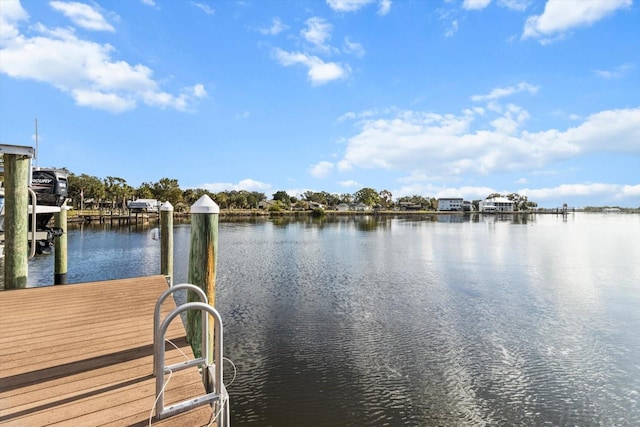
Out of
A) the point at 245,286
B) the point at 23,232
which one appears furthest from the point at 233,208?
the point at 23,232

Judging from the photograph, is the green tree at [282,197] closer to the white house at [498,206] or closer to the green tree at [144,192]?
the green tree at [144,192]

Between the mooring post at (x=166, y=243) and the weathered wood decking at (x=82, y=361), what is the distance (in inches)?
82.9

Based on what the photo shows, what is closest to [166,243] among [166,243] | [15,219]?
[166,243]

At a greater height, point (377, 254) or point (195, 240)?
point (195, 240)

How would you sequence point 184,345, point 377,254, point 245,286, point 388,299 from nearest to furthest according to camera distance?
1. point 184,345
2. point 388,299
3. point 245,286
4. point 377,254

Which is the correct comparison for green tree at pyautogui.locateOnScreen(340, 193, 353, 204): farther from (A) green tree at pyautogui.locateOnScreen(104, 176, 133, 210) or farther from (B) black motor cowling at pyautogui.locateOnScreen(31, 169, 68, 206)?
(B) black motor cowling at pyautogui.locateOnScreen(31, 169, 68, 206)

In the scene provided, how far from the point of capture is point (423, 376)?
337 inches

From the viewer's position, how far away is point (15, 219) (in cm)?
Result: 734

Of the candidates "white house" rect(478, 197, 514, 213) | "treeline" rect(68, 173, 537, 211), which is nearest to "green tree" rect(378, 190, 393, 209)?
"treeline" rect(68, 173, 537, 211)

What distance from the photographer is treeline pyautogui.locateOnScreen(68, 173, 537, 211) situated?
8200 cm

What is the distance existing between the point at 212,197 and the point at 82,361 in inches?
4430

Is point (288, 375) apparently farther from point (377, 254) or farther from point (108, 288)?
point (377, 254)

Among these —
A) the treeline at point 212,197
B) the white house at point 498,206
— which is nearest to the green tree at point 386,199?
the treeline at point 212,197

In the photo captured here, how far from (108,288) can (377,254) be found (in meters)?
24.6
